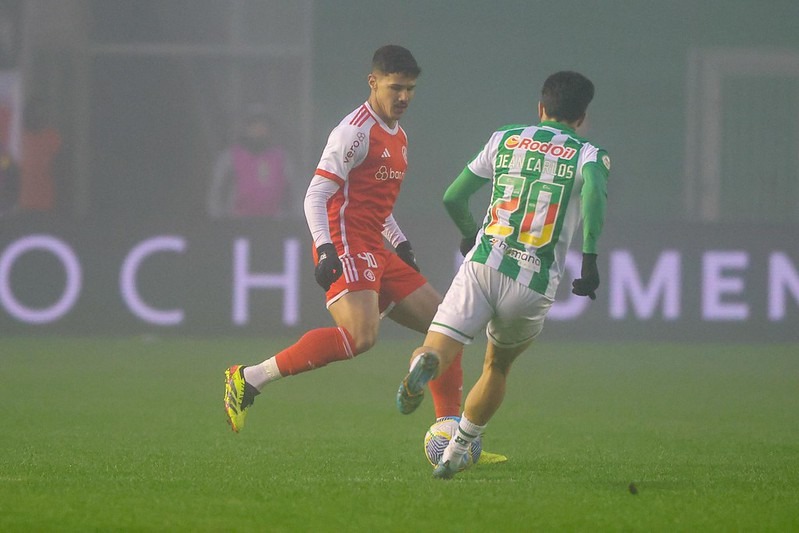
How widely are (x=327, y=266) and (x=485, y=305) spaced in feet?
2.97

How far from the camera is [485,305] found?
5.99 metres

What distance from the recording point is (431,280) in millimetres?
14203

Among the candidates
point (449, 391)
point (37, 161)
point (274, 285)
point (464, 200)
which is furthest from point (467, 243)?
point (37, 161)

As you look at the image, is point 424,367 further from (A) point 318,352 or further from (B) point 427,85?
(B) point 427,85

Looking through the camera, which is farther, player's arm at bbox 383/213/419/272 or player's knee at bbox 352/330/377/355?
player's arm at bbox 383/213/419/272

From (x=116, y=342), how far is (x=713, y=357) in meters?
5.35

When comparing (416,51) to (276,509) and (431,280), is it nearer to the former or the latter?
(431,280)

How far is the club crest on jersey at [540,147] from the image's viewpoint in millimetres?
6004

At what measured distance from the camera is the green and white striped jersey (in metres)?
6.00

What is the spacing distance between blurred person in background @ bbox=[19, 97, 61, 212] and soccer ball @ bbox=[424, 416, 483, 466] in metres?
10.2

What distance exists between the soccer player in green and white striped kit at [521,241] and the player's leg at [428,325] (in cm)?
67

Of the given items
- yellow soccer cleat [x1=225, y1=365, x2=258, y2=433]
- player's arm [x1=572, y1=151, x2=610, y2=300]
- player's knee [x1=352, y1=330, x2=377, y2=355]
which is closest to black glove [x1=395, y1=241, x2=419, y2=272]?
player's knee [x1=352, y1=330, x2=377, y2=355]

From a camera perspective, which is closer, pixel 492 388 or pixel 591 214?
pixel 591 214

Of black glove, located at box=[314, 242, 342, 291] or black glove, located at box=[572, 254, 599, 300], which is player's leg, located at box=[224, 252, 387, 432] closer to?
black glove, located at box=[314, 242, 342, 291]
